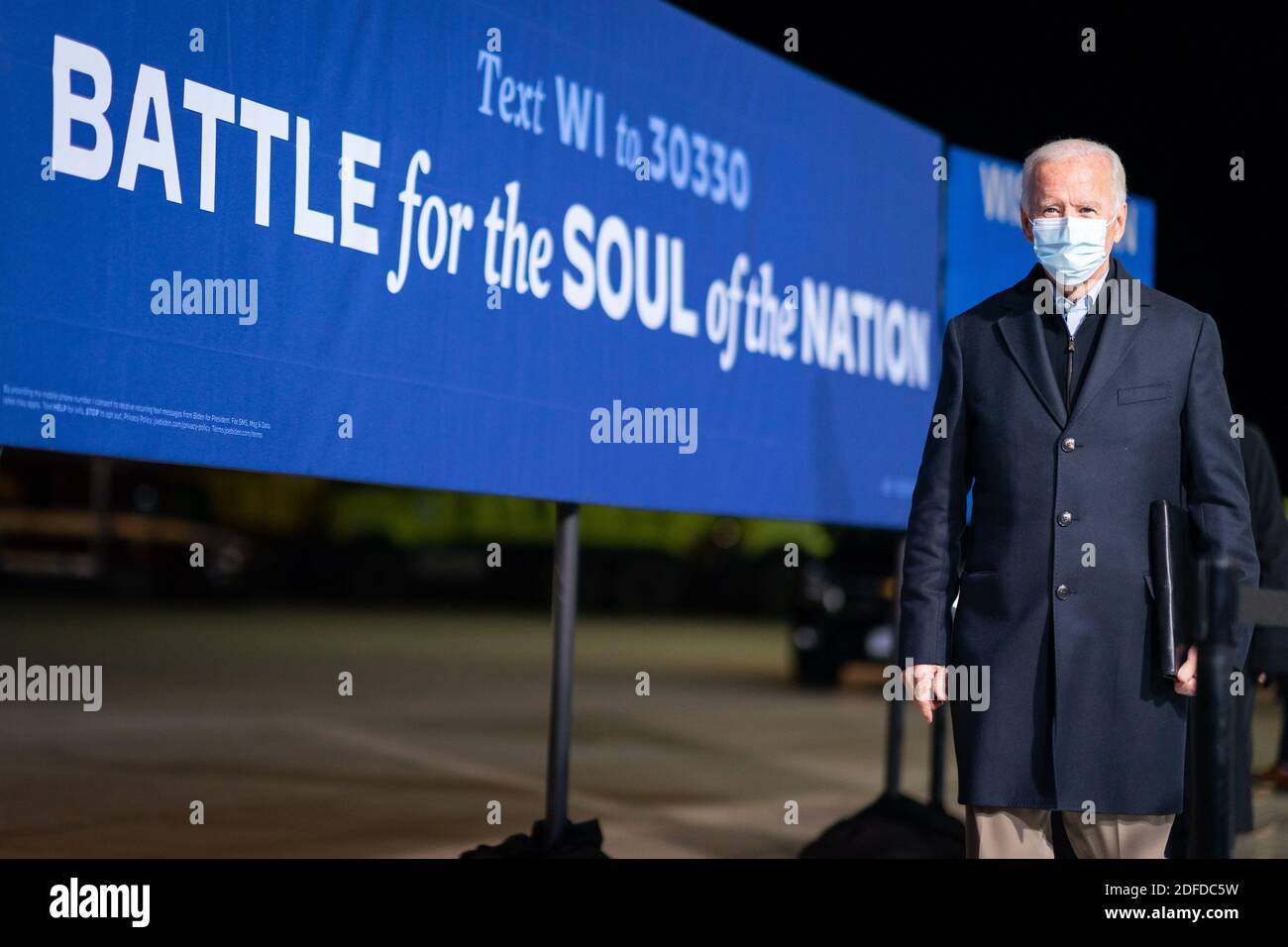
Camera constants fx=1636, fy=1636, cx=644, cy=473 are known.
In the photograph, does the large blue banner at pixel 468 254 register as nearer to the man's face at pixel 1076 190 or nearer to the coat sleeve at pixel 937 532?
the coat sleeve at pixel 937 532

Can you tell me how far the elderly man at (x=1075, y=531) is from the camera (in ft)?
11.0

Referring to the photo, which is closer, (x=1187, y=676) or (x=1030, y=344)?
(x=1187, y=676)

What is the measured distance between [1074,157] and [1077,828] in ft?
4.65

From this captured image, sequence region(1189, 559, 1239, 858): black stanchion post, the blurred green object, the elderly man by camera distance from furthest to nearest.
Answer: the blurred green object
the elderly man
region(1189, 559, 1239, 858): black stanchion post

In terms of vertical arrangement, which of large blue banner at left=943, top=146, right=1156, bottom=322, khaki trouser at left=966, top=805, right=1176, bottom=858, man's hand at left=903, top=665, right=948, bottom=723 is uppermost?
large blue banner at left=943, top=146, right=1156, bottom=322

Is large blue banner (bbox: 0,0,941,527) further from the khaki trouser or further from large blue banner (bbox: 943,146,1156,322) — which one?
the khaki trouser

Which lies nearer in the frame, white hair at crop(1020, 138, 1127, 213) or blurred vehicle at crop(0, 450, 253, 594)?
white hair at crop(1020, 138, 1127, 213)

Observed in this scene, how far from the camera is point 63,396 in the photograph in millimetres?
3924

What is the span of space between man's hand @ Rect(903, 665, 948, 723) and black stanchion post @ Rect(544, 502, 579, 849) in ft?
7.24

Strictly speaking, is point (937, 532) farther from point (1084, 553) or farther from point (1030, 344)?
point (1030, 344)

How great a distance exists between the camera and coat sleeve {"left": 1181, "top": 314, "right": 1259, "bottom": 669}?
331cm

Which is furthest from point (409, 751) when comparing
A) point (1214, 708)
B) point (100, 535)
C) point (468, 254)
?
point (100, 535)

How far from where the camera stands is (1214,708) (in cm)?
275

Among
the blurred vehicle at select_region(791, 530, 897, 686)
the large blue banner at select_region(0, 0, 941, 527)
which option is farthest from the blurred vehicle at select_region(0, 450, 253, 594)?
the large blue banner at select_region(0, 0, 941, 527)
